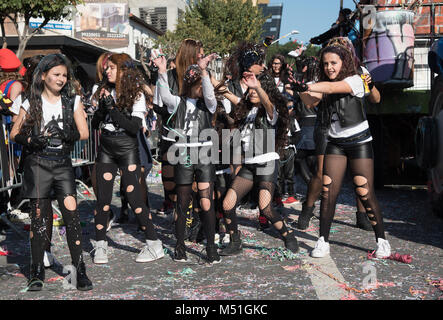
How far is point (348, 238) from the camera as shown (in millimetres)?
5684

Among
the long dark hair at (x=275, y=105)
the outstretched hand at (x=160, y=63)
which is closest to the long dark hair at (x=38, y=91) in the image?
the outstretched hand at (x=160, y=63)

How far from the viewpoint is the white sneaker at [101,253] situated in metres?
4.81

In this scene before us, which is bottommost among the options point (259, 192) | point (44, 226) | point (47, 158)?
point (44, 226)

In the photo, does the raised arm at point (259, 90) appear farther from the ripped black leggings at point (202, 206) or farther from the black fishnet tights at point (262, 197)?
the ripped black leggings at point (202, 206)

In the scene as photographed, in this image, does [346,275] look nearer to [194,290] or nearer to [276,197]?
[194,290]

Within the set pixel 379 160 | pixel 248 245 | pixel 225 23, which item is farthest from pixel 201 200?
pixel 225 23

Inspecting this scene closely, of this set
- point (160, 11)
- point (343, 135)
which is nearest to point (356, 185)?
point (343, 135)

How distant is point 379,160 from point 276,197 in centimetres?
219

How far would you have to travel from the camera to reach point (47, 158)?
159 inches

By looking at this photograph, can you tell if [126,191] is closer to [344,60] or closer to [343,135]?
[343,135]

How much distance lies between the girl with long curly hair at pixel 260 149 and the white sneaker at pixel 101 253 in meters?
1.11

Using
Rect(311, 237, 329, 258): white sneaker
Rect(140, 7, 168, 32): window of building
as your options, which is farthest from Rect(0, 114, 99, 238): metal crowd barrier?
Rect(140, 7, 168, 32): window of building

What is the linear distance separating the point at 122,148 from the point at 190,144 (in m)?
0.64

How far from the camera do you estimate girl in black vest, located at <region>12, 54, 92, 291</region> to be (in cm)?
402
